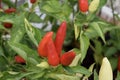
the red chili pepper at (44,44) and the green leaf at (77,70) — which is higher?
the red chili pepper at (44,44)

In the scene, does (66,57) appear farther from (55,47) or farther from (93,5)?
(93,5)

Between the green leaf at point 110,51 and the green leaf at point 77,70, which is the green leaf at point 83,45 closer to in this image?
the green leaf at point 77,70

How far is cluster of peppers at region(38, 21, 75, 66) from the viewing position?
0.78m

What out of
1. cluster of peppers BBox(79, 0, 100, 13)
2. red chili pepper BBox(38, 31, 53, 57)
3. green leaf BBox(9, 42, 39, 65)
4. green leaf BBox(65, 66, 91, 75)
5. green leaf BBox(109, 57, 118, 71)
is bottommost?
green leaf BBox(109, 57, 118, 71)

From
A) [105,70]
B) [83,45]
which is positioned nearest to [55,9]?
[83,45]

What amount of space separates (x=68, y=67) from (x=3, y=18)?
298 mm

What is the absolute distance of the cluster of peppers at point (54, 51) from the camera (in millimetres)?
777

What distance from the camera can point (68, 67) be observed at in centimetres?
81

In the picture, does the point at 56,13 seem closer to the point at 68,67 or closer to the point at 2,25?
the point at 2,25

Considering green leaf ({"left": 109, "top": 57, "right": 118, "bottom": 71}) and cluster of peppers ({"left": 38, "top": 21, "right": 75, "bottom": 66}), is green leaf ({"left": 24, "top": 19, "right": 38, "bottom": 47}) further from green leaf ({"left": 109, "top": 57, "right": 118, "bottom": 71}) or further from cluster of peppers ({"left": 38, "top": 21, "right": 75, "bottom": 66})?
green leaf ({"left": 109, "top": 57, "right": 118, "bottom": 71})

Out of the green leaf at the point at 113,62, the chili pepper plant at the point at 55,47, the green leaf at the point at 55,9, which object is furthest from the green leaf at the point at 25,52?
the green leaf at the point at 113,62

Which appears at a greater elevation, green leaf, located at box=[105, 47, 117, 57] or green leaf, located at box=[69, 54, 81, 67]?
green leaf, located at box=[69, 54, 81, 67]

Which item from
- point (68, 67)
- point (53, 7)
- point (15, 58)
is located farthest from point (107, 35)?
point (68, 67)

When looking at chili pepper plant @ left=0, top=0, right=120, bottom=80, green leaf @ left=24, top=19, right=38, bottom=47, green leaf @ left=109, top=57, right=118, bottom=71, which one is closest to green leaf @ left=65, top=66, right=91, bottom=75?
chili pepper plant @ left=0, top=0, right=120, bottom=80
